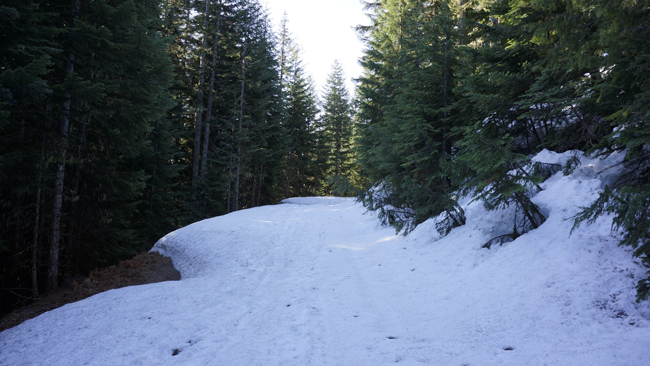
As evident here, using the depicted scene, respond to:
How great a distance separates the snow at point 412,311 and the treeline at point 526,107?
0.40 metres

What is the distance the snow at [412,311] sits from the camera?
3.02 meters

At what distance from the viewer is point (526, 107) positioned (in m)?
6.74

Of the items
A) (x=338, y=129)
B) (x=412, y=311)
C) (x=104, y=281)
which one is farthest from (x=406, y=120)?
(x=338, y=129)

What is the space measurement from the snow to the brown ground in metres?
1.57

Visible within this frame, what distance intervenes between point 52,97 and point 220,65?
54.4 ft

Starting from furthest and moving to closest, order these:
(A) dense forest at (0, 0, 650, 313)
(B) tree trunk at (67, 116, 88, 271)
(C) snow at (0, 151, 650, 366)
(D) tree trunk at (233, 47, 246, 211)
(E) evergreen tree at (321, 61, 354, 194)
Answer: (E) evergreen tree at (321, 61, 354, 194), (D) tree trunk at (233, 47, 246, 211), (B) tree trunk at (67, 116, 88, 271), (A) dense forest at (0, 0, 650, 313), (C) snow at (0, 151, 650, 366)

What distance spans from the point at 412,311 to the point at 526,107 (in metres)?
5.76

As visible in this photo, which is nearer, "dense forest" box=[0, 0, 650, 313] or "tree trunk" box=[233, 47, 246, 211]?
"dense forest" box=[0, 0, 650, 313]

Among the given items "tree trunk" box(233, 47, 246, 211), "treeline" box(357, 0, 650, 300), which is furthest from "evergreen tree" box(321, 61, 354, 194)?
"treeline" box(357, 0, 650, 300)

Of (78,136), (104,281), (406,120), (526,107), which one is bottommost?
(104,281)

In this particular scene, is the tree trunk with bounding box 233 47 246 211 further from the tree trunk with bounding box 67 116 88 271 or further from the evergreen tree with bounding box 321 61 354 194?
the evergreen tree with bounding box 321 61 354 194

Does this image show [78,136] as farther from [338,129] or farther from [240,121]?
[338,129]

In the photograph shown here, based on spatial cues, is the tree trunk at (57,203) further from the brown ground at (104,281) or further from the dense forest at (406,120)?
the brown ground at (104,281)

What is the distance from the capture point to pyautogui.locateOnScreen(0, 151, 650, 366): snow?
3.02 metres
